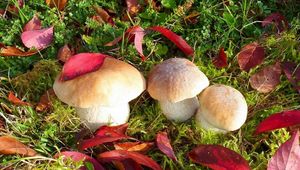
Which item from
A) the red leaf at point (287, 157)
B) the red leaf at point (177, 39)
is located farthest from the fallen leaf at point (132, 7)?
the red leaf at point (287, 157)

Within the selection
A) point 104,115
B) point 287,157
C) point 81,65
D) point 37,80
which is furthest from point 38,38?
point 287,157

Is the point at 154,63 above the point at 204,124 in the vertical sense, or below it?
above

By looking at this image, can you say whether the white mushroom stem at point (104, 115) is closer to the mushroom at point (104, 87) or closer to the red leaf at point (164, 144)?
→ the mushroom at point (104, 87)

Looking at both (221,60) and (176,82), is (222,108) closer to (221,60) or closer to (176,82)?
(176,82)

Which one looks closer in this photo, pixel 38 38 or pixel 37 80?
pixel 37 80

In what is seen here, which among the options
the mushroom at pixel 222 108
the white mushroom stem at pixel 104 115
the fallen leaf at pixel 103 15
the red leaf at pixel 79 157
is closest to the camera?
the mushroom at pixel 222 108

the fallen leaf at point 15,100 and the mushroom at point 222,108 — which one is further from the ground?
the mushroom at point 222,108

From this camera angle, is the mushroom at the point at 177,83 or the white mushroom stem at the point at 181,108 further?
the white mushroom stem at the point at 181,108

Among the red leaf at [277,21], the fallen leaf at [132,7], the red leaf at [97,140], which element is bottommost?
the red leaf at [97,140]
